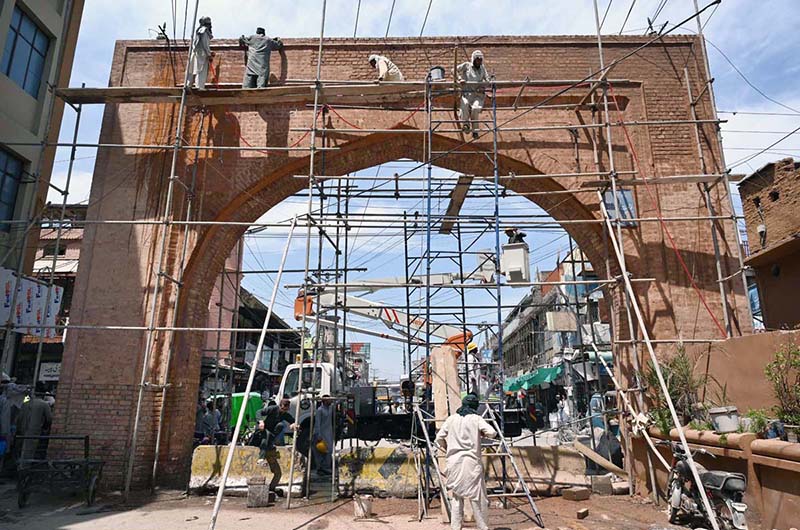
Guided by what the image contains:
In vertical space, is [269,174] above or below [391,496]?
above

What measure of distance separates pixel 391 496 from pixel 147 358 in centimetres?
454

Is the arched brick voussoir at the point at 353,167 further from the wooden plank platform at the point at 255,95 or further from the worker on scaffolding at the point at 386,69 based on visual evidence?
the worker on scaffolding at the point at 386,69

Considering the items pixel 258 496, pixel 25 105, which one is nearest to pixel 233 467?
pixel 258 496

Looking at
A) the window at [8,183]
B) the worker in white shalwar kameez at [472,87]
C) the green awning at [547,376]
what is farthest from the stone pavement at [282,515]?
the green awning at [547,376]

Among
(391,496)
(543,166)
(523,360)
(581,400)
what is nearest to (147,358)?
(391,496)

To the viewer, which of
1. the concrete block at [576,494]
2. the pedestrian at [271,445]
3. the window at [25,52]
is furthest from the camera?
the window at [25,52]

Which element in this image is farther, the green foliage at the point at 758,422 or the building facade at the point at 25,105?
the building facade at the point at 25,105

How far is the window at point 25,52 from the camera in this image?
38.7 ft

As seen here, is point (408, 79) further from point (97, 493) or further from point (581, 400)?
point (581, 400)

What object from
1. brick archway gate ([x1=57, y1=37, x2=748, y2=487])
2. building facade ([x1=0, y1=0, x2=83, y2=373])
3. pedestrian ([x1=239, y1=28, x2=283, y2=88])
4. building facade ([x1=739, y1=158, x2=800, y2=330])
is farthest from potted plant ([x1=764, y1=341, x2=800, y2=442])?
building facade ([x1=0, y1=0, x2=83, y2=373])

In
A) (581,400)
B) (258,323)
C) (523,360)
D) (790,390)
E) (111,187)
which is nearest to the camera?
(790,390)

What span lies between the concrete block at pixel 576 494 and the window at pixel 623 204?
15.4ft

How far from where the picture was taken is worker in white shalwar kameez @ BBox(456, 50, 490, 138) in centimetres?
1005

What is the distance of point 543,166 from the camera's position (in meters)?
10.5
